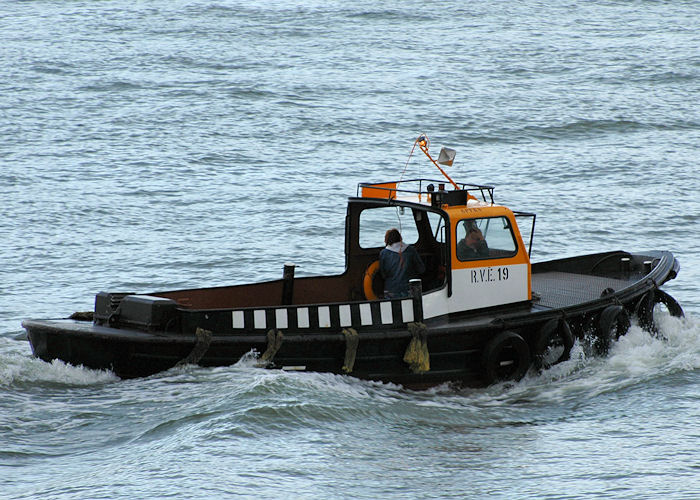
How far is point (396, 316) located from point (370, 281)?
4.08 feet

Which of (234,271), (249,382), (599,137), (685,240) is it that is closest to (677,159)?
(599,137)

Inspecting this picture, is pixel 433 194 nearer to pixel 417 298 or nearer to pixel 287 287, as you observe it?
pixel 417 298

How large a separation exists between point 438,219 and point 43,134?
16464mm

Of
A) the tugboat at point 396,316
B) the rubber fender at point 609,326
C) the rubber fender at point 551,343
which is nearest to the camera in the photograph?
the tugboat at point 396,316

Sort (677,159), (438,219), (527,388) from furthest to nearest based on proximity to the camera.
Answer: (677,159) → (438,219) → (527,388)

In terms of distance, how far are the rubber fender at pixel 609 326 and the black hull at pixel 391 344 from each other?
0.4 inches

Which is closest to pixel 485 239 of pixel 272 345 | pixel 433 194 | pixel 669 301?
pixel 433 194

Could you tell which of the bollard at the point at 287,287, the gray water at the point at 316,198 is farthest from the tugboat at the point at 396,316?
the gray water at the point at 316,198

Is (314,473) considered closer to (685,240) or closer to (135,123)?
(685,240)

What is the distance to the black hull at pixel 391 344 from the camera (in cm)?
993

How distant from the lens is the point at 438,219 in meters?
11.8

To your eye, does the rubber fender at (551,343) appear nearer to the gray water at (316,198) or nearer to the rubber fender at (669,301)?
the gray water at (316,198)

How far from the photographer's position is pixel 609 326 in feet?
37.1

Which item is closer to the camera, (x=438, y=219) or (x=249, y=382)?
(x=249, y=382)
